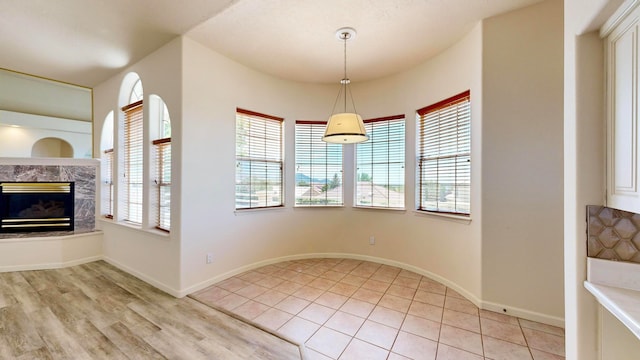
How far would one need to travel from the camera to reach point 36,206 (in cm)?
396

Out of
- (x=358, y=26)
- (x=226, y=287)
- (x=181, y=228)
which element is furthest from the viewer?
(x=226, y=287)

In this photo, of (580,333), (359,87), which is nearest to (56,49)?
(359,87)

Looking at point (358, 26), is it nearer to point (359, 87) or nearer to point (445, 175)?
point (359, 87)

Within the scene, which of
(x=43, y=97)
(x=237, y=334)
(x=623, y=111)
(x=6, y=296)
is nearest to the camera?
(x=623, y=111)

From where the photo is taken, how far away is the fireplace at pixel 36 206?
3834mm

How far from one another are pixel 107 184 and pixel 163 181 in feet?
6.32

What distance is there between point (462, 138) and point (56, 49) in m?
5.07

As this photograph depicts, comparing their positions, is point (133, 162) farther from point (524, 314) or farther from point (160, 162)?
point (524, 314)

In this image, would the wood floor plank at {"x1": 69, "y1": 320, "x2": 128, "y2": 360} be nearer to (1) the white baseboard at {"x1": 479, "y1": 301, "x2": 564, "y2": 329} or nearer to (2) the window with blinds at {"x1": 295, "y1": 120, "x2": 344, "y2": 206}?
(2) the window with blinds at {"x1": 295, "y1": 120, "x2": 344, "y2": 206}

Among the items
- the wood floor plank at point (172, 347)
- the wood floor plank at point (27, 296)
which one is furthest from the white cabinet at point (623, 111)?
the wood floor plank at point (27, 296)

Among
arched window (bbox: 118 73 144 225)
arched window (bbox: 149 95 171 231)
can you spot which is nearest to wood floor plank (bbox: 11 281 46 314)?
arched window (bbox: 118 73 144 225)

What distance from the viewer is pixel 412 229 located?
3486 mm

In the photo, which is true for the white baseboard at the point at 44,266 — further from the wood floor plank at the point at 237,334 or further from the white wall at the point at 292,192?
the wood floor plank at the point at 237,334

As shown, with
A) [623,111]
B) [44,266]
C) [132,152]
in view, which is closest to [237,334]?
[623,111]
